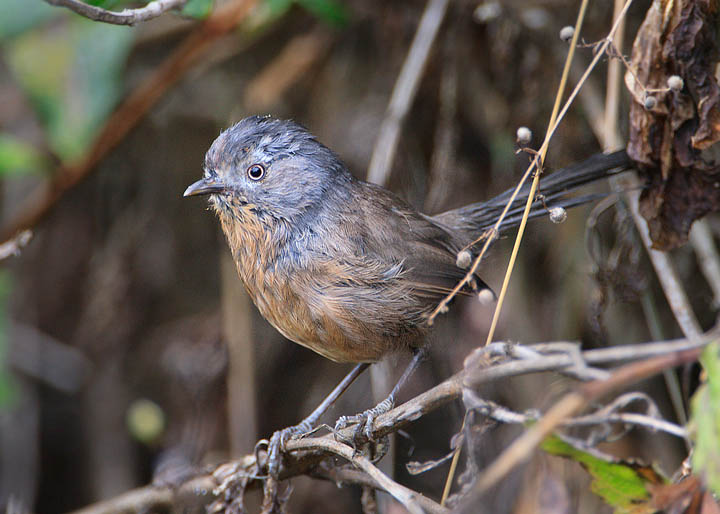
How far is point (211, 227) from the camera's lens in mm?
5637

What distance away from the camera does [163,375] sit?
5566mm

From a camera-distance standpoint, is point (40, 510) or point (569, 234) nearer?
point (569, 234)

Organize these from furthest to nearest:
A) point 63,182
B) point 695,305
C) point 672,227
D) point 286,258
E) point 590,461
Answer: point 63,182 < point 695,305 < point 286,258 < point 672,227 < point 590,461

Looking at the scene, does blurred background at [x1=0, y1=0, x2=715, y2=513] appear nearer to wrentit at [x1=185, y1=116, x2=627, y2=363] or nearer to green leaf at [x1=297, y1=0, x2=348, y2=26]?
green leaf at [x1=297, y1=0, x2=348, y2=26]

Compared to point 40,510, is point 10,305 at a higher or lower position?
higher

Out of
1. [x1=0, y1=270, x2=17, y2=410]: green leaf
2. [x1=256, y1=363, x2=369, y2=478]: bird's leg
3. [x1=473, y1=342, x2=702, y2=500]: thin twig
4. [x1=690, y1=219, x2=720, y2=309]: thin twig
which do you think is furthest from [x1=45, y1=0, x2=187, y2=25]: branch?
[x1=0, y1=270, x2=17, y2=410]: green leaf

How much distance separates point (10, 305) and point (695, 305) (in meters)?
4.51

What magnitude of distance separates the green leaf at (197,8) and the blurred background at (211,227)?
1.24 m

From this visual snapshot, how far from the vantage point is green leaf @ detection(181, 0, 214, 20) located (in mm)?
2842

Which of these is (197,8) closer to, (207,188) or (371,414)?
(207,188)

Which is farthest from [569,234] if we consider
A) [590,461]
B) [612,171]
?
[590,461]

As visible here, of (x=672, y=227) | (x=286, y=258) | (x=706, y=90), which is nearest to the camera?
(x=706, y=90)

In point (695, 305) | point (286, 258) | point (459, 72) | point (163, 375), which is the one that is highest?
point (459, 72)

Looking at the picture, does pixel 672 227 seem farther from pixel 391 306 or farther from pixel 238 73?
pixel 238 73
